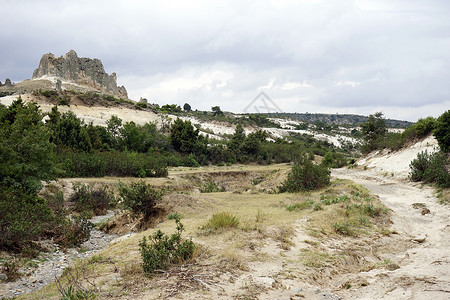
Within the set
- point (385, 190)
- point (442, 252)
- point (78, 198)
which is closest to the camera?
point (442, 252)

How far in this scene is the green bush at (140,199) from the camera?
457 inches

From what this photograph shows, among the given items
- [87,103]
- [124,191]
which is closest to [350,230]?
[124,191]

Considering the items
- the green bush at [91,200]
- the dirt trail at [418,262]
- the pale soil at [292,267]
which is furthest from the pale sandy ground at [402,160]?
the green bush at [91,200]

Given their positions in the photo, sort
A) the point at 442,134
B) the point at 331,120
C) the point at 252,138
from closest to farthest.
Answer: the point at 442,134
the point at 252,138
the point at 331,120

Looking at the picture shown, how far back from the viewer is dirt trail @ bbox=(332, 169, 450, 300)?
4863mm

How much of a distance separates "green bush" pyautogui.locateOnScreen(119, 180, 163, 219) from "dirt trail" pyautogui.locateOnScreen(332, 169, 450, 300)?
785 cm

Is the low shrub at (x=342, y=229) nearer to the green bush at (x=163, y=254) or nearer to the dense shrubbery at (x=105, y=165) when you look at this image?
the green bush at (x=163, y=254)

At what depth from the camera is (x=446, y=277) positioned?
211 inches

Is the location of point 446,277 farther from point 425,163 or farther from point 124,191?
point 425,163

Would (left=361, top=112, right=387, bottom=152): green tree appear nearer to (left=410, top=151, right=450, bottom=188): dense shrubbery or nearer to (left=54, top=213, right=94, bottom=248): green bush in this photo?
(left=410, top=151, right=450, bottom=188): dense shrubbery

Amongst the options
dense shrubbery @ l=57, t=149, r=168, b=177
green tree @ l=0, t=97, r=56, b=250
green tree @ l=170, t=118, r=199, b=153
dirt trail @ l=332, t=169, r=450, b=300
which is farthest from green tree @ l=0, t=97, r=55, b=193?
green tree @ l=170, t=118, r=199, b=153

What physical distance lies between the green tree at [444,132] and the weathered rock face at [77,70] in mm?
83809

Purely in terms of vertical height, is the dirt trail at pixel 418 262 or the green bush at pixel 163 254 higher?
the green bush at pixel 163 254

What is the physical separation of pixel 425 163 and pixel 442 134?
11.4ft
